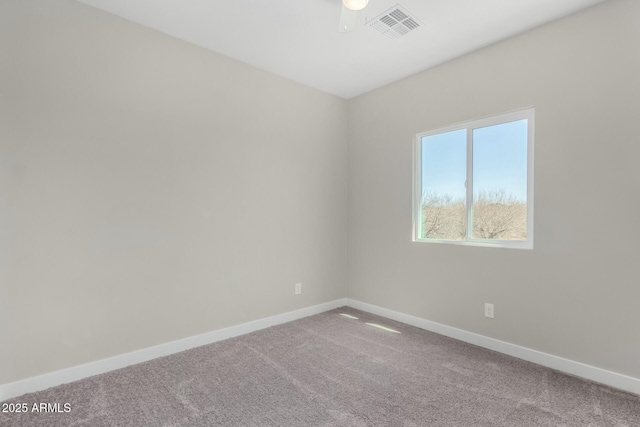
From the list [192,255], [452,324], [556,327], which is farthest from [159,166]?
[556,327]

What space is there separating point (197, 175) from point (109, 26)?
1216 millimetres

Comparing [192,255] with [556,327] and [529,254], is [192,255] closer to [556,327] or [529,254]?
[529,254]

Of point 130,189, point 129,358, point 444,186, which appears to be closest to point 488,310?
point 444,186

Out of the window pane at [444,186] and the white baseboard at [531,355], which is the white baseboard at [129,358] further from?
the window pane at [444,186]

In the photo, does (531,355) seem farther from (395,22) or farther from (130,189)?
(130,189)

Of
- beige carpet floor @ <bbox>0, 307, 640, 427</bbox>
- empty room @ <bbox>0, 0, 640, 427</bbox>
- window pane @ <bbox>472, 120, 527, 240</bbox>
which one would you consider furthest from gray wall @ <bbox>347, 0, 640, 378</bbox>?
beige carpet floor @ <bbox>0, 307, 640, 427</bbox>

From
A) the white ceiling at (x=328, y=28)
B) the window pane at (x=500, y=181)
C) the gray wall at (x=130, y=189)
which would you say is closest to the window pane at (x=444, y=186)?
the window pane at (x=500, y=181)

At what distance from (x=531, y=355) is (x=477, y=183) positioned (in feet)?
4.78

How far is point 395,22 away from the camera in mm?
2334

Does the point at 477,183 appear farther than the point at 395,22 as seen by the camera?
Yes

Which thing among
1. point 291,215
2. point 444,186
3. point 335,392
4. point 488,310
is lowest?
point 335,392

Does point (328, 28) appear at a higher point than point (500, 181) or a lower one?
higher

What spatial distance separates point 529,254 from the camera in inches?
95.2

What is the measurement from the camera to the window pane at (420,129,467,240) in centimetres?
294
